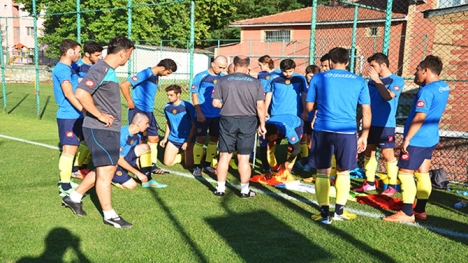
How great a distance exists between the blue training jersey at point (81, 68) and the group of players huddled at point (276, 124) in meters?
0.02

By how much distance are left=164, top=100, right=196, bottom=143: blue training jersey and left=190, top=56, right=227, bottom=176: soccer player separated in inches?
10.5

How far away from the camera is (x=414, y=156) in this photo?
5039 mm

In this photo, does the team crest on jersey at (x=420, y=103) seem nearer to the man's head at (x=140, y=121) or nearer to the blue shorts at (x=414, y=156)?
the blue shorts at (x=414, y=156)

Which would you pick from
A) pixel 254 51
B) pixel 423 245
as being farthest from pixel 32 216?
pixel 254 51

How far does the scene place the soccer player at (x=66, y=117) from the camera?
5812mm

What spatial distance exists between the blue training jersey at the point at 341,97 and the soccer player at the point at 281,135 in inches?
79.4

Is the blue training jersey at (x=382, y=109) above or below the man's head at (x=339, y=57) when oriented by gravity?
below

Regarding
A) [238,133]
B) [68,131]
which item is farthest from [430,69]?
[68,131]

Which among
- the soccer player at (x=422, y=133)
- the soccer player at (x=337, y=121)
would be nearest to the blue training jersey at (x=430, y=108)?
the soccer player at (x=422, y=133)

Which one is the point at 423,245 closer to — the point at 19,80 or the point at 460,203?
the point at 460,203

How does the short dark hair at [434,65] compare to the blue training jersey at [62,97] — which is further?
the blue training jersey at [62,97]

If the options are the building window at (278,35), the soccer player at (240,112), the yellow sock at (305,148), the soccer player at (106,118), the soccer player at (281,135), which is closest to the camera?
the soccer player at (106,118)

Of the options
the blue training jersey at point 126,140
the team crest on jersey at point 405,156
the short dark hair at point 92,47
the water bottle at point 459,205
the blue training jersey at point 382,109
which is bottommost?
the water bottle at point 459,205

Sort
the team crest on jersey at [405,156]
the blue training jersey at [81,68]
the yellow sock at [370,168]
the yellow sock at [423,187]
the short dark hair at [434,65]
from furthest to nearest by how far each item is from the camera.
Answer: the blue training jersey at [81,68] < the yellow sock at [370,168] < the yellow sock at [423,187] < the team crest on jersey at [405,156] < the short dark hair at [434,65]
